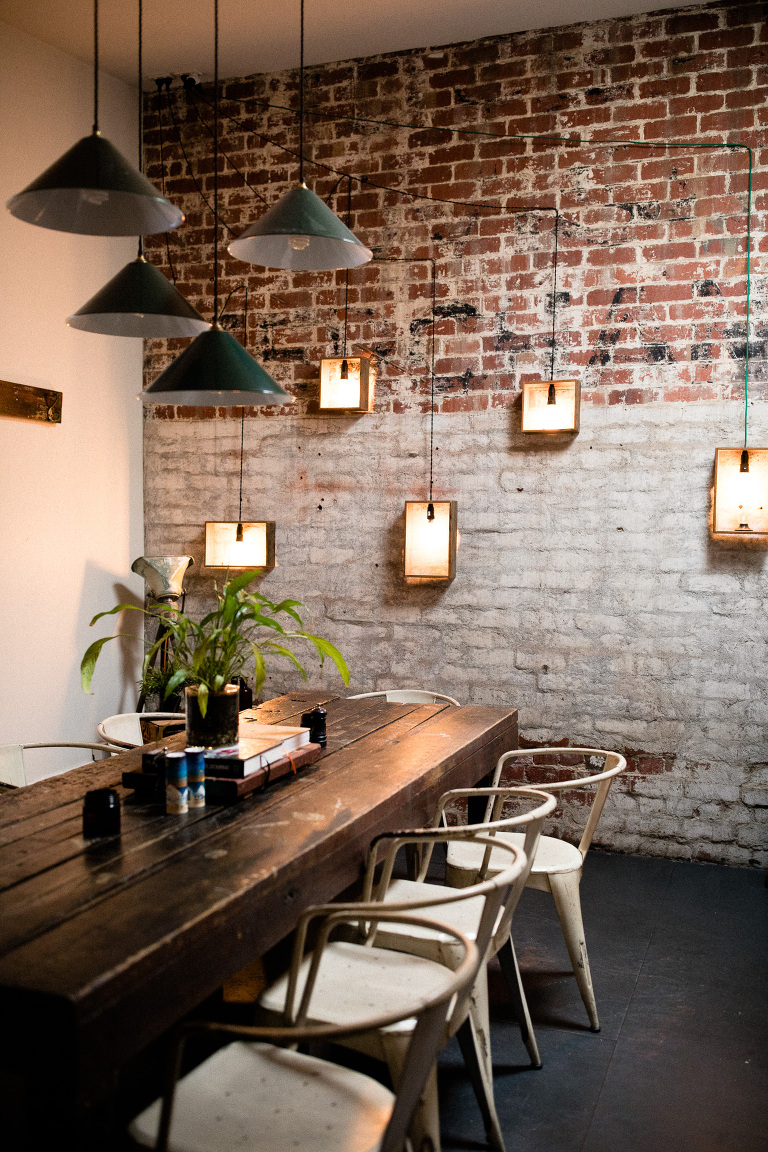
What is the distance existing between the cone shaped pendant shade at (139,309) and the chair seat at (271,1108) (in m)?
1.72

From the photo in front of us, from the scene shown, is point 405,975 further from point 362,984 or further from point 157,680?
point 157,680

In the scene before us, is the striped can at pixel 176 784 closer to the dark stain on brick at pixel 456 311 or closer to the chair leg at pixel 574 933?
the chair leg at pixel 574 933

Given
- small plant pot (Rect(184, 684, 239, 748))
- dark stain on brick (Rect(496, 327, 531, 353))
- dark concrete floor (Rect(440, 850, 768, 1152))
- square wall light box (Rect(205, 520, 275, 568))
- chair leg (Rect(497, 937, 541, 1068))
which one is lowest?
dark concrete floor (Rect(440, 850, 768, 1152))

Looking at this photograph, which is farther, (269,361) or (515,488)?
(269,361)

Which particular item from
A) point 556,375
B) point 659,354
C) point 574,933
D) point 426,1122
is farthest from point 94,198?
point 659,354

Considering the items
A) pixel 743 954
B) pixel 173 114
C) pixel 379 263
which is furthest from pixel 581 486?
pixel 173 114

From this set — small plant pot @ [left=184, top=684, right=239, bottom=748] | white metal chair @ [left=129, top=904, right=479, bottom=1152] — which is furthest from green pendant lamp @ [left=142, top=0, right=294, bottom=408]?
white metal chair @ [left=129, top=904, right=479, bottom=1152]

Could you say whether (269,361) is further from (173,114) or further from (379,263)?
(173,114)

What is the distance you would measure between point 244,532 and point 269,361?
832 mm

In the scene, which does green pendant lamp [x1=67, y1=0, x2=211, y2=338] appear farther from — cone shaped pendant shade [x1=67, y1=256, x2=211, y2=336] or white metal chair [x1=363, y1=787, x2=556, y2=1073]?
white metal chair [x1=363, y1=787, x2=556, y2=1073]

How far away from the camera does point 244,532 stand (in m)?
4.57

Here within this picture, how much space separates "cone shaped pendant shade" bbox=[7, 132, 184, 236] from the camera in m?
1.89

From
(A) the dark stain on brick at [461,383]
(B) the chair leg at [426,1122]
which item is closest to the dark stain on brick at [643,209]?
(A) the dark stain on brick at [461,383]

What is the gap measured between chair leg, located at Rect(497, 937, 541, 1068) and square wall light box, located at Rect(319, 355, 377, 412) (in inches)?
102
